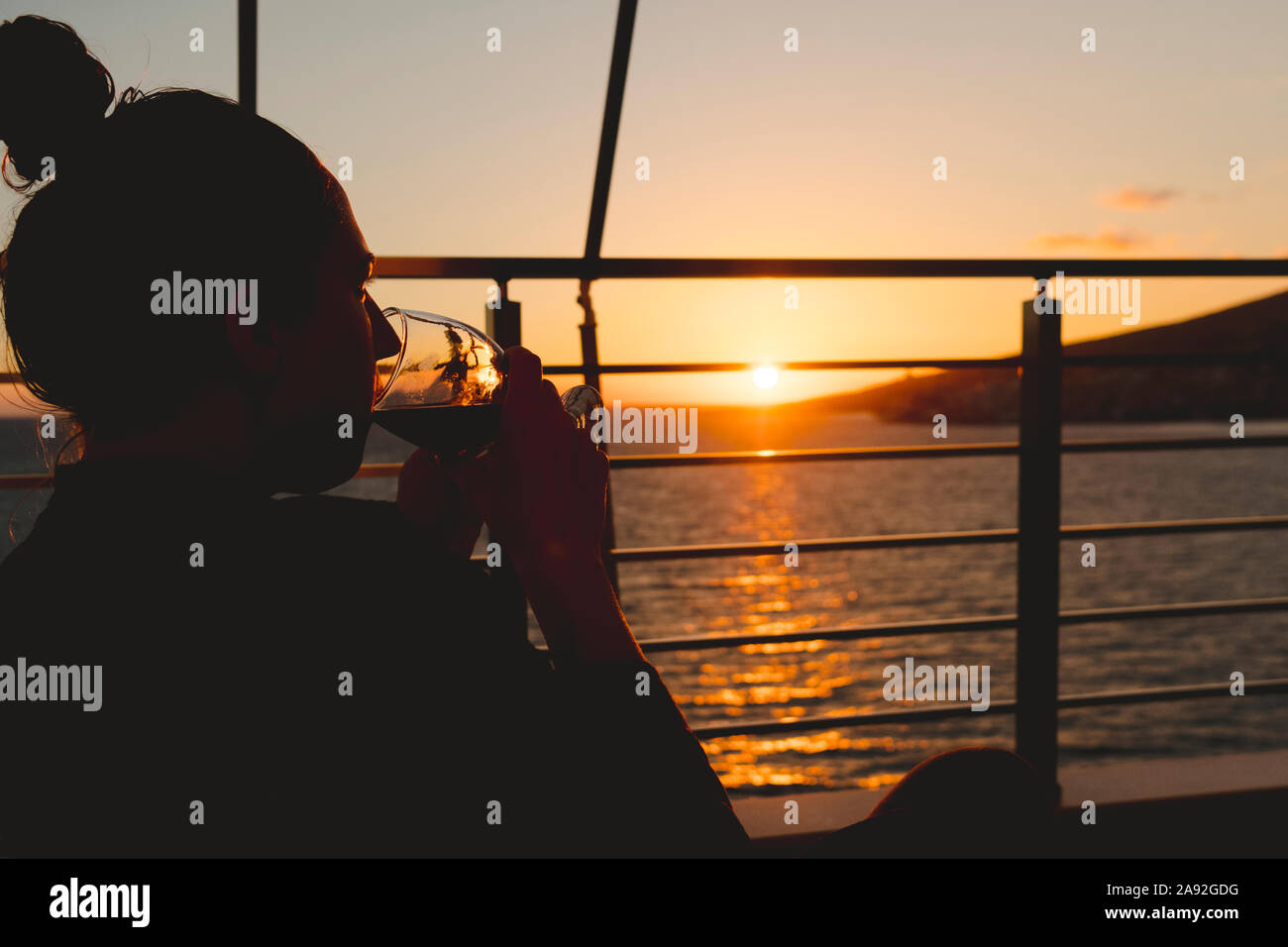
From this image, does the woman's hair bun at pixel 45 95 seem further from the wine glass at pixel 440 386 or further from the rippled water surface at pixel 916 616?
the rippled water surface at pixel 916 616

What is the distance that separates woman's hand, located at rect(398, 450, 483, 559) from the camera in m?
0.77

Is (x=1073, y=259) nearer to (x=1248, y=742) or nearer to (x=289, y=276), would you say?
(x=289, y=276)

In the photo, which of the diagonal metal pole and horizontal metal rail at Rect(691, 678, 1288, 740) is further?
horizontal metal rail at Rect(691, 678, 1288, 740)

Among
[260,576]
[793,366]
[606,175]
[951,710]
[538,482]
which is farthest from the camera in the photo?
[951,710]

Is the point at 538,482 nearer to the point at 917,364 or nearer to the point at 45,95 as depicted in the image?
the point at 45,95

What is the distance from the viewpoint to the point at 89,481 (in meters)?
0.52

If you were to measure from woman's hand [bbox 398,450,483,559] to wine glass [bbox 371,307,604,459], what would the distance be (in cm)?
2

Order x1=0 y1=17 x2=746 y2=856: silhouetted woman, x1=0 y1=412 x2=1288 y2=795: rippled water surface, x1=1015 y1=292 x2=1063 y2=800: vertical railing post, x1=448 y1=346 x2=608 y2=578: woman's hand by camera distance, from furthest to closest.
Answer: x1=0 y1=412 x2=1288 y2=795: rippled water surface
x1=1015 y1=292 x2=1063 y2=800: vertical railing post
x1=448 y1=346 x2=608 y2=578: woman's hand
x1=0 y1=17 x2=746 y2=856: silhouetted woman

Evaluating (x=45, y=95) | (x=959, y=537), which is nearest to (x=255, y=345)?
(x=45, y=95)

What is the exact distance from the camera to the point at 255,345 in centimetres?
58

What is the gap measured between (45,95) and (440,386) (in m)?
0.34

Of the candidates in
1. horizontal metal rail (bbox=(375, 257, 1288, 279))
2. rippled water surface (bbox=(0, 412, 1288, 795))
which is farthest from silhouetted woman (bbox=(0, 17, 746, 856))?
horizontal metal rail (bbox=(375, 257, 1288, 279))

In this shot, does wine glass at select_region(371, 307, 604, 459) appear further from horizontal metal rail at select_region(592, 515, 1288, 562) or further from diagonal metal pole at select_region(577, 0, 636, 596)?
horizontal metal rail at select_region(592, 515, 1288, 562)
